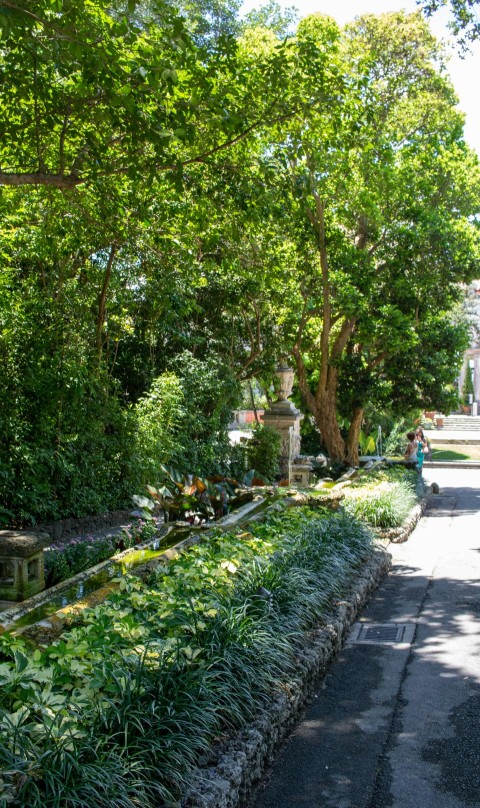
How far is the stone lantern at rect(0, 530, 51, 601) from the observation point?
676 centimetres

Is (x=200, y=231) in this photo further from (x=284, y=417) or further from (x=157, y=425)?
(x=284, y=417)

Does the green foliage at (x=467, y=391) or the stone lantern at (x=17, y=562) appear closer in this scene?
the stone lantern at (x=17, y=562)

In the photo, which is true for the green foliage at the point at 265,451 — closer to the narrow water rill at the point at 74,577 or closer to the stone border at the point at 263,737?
the narrow water rill at the point at 74,577

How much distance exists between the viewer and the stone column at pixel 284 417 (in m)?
20.5

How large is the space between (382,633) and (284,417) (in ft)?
42.7

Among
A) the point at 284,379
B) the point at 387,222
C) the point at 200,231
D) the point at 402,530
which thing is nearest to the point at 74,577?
the point at 200,231

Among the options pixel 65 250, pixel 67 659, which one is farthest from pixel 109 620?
pixel 65 250

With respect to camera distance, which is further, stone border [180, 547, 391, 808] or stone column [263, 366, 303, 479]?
stone column [263, 366, 303, 479]

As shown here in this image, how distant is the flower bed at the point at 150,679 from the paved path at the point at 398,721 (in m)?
0.44

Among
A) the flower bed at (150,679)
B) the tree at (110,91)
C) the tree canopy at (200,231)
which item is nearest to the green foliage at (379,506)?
the tree canopy at (200,231)

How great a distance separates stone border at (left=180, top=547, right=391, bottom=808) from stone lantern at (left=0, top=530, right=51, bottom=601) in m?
2.45

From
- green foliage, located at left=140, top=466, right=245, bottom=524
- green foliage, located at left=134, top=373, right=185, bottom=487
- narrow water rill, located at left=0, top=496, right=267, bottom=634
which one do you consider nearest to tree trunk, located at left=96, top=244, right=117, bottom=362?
green foliage, located at left=134, top=373, right=185, bottom=487

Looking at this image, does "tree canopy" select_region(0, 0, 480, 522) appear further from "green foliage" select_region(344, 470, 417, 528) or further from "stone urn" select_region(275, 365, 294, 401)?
"green foliage" select_region(344, 470, 417, 528)

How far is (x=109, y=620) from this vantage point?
517 centimetres
